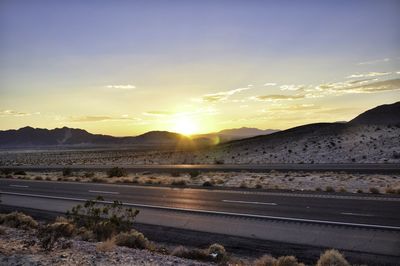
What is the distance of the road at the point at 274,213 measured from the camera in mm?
11450

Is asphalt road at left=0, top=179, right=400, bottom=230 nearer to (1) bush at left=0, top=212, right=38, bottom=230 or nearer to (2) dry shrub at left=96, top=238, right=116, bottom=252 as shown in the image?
(1) bush at left=0, top=212, right=38, bottom=230

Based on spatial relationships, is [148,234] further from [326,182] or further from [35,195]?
[326,182]

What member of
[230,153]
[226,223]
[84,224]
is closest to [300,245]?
[226,223]

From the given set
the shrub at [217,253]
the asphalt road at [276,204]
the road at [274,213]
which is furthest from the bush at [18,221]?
the shrub at [217,253]

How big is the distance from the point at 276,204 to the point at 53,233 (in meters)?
9.52

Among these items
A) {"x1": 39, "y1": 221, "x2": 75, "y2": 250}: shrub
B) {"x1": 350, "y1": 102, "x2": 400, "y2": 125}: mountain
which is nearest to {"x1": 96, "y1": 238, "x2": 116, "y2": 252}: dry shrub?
{"x1": 39, "y1": 221, "x2": 75, "y2": 250}: shrub

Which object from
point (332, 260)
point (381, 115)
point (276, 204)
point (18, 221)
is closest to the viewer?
point (332, 260)

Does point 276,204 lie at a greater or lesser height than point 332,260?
lesser

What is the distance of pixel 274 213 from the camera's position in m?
15.2

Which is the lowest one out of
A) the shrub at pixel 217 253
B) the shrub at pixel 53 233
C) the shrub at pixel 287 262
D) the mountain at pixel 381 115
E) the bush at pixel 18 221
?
the shrub at pixel 217 253

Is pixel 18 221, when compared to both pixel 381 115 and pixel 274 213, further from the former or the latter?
pixel 381 115

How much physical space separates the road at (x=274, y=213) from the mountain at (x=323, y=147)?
108ft

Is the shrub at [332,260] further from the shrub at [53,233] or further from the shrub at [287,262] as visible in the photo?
the shrub at [53,233]

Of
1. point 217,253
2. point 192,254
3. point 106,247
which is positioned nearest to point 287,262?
point 217,253
